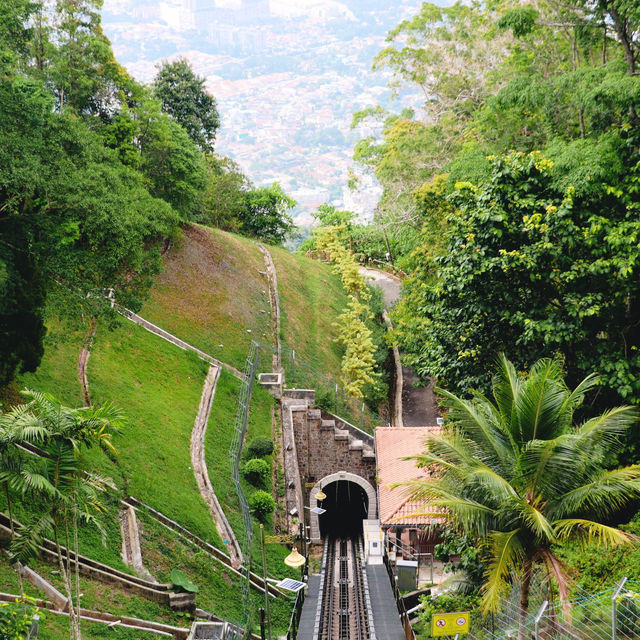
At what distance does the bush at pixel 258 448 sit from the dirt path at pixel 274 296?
7422mm

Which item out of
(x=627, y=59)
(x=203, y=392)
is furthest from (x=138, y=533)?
(x=627, y=59)

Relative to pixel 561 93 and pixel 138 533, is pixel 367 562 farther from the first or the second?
pixel 561 93

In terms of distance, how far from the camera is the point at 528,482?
10.1m

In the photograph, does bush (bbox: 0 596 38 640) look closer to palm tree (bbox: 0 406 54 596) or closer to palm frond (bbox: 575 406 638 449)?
palm tree (bbox: 0 406 54 596)

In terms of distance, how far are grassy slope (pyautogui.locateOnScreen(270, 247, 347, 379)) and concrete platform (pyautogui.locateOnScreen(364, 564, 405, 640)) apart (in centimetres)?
1363

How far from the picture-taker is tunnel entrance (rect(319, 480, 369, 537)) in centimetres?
3142

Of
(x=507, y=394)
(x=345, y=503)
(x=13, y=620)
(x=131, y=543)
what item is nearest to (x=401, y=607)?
(x=131, y=543)

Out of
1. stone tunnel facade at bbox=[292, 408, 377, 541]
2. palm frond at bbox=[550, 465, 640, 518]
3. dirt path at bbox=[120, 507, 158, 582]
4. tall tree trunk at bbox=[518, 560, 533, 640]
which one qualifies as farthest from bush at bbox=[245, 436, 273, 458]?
palm frond at bbox=[550, 465, 640, 518]

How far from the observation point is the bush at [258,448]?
25172 millimetres

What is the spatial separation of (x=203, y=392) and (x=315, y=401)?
6289 millimetres

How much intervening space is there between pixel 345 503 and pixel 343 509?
541 mm

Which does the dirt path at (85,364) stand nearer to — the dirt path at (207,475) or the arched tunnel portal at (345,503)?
the dirt path at (207,475)

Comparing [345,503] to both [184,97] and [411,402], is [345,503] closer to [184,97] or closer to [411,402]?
[411,402]

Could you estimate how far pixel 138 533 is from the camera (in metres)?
17.3
